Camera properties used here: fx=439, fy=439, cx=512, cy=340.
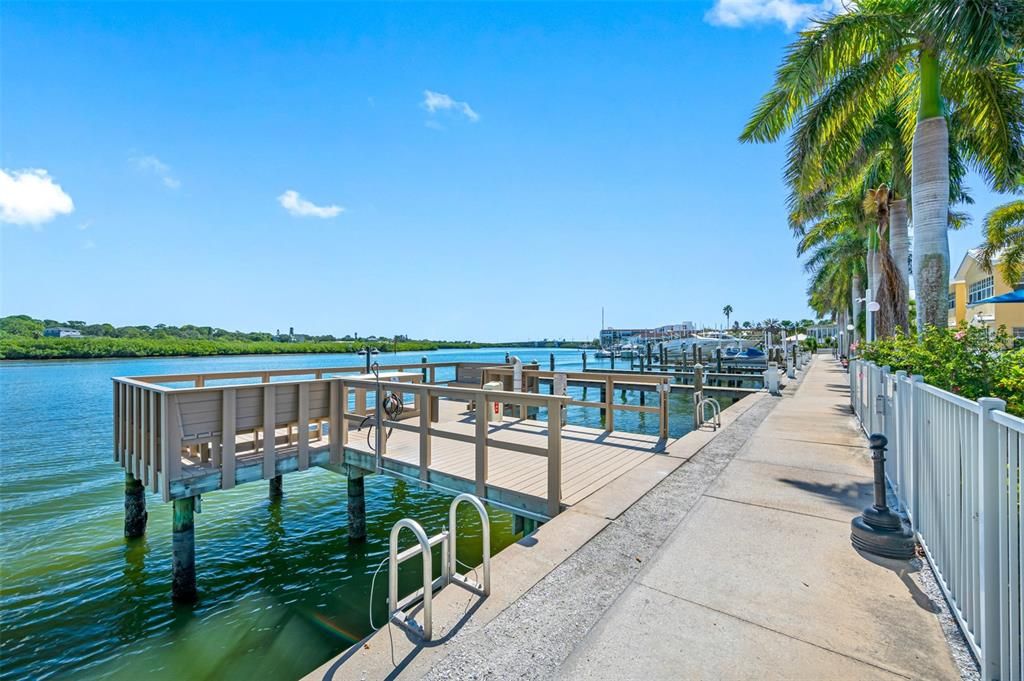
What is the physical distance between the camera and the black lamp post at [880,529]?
3.52m

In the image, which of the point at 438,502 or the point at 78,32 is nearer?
the point at 438,502

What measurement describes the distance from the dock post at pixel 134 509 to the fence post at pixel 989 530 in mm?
9731

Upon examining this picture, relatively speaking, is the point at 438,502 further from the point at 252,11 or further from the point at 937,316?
the point at 252,11

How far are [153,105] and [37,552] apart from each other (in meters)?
11.6

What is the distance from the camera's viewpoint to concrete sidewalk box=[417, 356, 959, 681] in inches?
94.0

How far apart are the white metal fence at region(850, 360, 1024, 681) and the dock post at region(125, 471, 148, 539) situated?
32.0 ft

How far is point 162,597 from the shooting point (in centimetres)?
554

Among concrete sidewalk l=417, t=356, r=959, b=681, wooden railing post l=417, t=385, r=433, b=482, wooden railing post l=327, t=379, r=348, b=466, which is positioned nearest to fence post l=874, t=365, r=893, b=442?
concrete sidewalk l=417, t=356, r=959, b=681

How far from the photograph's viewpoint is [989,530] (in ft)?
6.59

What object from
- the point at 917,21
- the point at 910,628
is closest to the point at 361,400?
the point at 910,628

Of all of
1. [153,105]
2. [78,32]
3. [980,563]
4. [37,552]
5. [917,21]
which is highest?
[78,32]

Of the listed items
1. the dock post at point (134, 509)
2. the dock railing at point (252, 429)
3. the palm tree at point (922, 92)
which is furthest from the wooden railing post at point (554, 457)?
the palm tree at point (922, 92)

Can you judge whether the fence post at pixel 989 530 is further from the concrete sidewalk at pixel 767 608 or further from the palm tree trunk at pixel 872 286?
the palm tree trunk at pixel 872 286

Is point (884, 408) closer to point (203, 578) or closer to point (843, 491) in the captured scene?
point (843, 491)
